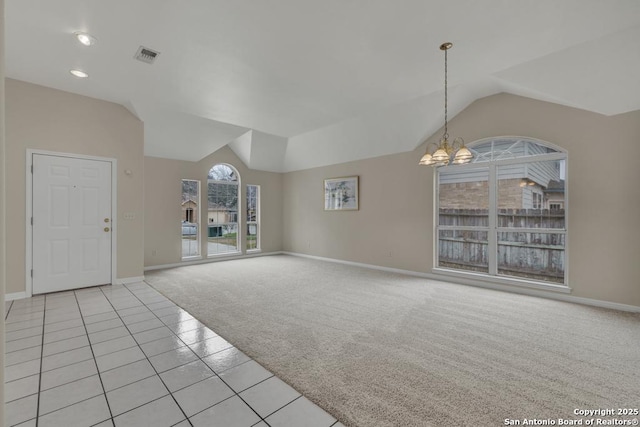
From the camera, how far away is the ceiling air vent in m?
3.06

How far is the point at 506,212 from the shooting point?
14.7 feet

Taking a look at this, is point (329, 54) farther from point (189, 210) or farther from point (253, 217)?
point (253, 217)

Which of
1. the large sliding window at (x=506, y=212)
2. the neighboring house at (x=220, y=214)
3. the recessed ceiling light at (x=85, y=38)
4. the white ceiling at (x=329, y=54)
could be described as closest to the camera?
the white ceiling at (x=329, y=54)

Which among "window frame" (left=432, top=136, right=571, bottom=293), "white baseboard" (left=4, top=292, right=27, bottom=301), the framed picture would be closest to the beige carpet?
"window frame" (left=432, top=136, right=571, bottom=293)

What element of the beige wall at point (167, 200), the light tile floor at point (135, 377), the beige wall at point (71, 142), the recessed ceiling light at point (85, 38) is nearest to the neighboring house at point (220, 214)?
the beige wall at point (167, 200)

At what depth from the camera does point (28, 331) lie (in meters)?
2.80

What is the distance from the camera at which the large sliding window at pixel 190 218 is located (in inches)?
256

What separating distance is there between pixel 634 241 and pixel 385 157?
153 inches

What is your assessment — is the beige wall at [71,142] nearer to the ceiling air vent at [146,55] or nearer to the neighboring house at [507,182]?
the ceiling air vent at [146,55]

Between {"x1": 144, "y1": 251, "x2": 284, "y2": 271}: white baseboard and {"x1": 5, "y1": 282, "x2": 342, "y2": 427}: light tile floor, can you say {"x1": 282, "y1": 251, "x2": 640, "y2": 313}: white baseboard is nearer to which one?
{"x1": 144, "y1": 251, "x2": 284, "y2": 271}: white baseboard

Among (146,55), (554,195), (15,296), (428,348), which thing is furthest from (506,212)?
(15,296)

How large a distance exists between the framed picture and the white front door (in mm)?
4544

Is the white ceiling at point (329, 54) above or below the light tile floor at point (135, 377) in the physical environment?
above

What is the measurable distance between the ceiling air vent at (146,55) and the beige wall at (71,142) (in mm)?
1854
